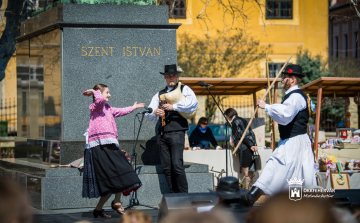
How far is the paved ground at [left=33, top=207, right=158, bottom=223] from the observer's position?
289 inches

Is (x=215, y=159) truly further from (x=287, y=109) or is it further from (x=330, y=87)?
(x=287, y=109)

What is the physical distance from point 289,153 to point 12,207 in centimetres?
523

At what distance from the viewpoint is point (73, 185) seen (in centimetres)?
837

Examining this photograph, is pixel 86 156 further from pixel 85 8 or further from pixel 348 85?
pixel 348 85

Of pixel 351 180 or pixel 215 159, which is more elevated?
pixel 215 159

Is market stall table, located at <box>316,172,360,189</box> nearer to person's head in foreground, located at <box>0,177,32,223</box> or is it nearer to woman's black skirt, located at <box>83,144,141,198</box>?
woman's black skirt, located at <box>83,144,141,198</box>

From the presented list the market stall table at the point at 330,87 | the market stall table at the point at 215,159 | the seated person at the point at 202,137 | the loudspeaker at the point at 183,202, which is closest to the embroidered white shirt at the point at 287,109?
the loudspeaker at the point at 183,202

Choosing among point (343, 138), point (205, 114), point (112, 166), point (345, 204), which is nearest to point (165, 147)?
point (112, 166)

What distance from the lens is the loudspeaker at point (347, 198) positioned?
429 centimetres

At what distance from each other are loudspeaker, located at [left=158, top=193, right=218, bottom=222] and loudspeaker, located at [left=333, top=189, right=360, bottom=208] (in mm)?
879

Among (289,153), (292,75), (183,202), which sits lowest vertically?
(183,202)

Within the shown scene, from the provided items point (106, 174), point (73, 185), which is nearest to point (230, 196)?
point (106, 174)

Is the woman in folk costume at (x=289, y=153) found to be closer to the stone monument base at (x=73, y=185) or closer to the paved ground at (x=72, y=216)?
the paved ground at (x=72, y=216)

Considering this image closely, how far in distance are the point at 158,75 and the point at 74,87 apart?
1270mm
